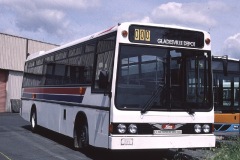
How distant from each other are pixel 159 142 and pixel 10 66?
2857 centimetres

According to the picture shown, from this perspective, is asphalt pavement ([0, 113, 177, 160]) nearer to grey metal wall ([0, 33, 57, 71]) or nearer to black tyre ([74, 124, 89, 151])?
black tyre ([74, 124, 89, 151])

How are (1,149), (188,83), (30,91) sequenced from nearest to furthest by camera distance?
(188,83), (1,149), (30,91)

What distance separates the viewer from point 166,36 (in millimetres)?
8969

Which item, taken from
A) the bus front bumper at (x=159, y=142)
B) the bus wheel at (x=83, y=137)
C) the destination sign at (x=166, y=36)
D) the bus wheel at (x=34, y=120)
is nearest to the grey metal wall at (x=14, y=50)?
the bus wheel at (x=34, y=120)

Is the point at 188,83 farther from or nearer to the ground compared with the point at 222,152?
farther from the ground

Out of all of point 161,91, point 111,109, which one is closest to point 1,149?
point 111,109

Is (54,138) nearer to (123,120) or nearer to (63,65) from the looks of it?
(63,65)

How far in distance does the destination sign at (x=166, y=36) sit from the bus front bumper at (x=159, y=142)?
2.08 m

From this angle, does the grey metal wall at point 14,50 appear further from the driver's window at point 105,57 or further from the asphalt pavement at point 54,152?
the driver's window at point 105,57

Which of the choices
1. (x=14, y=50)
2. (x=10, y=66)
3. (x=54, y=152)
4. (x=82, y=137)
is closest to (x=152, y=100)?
(x=82, y=137)

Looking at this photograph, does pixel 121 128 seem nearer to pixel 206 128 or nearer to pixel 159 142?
pixel 159 142

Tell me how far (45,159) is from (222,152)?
13.8 ft

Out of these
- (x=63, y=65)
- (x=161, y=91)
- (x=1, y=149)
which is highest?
(x=63, y=65)

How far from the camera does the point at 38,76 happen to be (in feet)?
52.3
